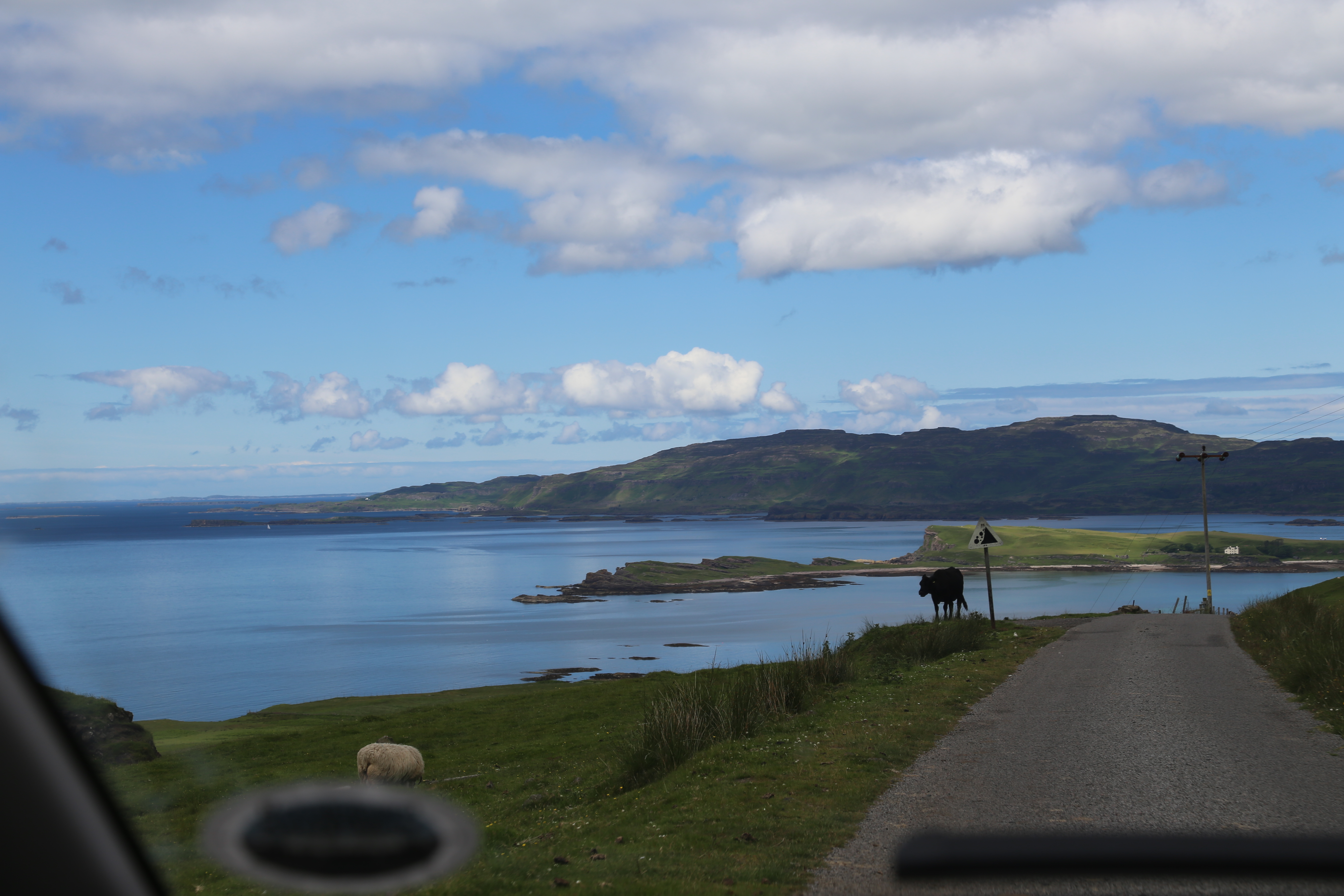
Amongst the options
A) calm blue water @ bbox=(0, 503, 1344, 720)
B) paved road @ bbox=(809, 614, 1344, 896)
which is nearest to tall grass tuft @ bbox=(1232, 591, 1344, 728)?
paved road @ bbox=(809, 614, 1344, 896)

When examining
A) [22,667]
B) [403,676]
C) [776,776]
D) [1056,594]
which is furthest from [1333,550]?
[22,667]

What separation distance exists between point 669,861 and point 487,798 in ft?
29.9

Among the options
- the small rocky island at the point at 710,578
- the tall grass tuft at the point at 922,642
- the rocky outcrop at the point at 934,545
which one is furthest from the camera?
the rocky outcrop at the point at 934,545

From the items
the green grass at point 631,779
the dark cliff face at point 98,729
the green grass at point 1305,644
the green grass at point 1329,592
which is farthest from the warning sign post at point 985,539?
the dark cliff face at point 98,729

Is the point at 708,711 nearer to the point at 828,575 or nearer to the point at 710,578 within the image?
the point at 710,578

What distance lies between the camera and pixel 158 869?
1.99 meters

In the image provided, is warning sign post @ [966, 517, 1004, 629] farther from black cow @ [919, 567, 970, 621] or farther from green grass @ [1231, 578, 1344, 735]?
black cow @ [919, 567, 970, 621]

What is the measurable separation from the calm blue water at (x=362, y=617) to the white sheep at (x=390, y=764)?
2491 millimetres

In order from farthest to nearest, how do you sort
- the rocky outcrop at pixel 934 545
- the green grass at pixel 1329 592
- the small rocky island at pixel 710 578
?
1. the rocky outcrop at pixel 934 545
2. the small rocky island at pixel 710 578
3. the green grass at pixel 1329 592

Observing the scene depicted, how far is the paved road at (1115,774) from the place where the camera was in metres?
8.10

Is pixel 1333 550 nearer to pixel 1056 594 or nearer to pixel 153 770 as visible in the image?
pixel 1056 594

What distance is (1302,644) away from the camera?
757 inches

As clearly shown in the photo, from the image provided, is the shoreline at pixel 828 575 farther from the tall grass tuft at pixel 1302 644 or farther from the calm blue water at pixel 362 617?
the tall grass tuft at pixel 1302 644

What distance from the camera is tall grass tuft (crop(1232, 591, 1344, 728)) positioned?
15.7 meters
